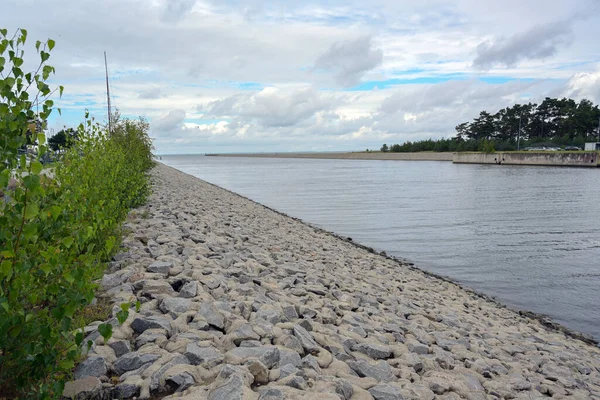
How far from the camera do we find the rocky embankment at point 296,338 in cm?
382

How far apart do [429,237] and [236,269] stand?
11406mm

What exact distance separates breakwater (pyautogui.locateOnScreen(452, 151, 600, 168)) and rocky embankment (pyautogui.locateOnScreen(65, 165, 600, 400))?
72.6 m

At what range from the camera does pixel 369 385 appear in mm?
4199

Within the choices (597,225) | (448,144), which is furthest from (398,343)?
(448,144)

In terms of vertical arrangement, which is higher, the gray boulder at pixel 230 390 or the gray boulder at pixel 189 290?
the gray boulder at pixel 189 290

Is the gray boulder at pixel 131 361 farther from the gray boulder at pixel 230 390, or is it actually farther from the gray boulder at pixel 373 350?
Answer: the gray boulder at pixel 373 350

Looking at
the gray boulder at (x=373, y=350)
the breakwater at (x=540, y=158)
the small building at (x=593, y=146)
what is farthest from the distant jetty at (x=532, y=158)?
the gray boulder at (x=373, y=350)

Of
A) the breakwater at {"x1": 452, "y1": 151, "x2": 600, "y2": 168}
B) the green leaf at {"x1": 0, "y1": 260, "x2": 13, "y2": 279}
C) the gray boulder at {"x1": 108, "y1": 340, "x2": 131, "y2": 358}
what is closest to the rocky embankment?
the gray boulder at {"x1": 108, "y1": 340, "x2": 131, "y2": 358}

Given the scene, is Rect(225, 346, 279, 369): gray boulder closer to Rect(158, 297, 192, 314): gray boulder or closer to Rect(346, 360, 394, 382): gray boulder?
Rect(346, 360, 394, 382): gray boulder

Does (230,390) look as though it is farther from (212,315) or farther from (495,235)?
(495,235)

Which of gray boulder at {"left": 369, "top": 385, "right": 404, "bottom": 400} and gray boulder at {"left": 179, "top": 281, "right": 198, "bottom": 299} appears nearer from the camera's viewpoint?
gray boulder at {"left": 369, "top": 385, "right": 404, "bottom": 400}

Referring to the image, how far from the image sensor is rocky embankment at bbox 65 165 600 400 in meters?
3.82

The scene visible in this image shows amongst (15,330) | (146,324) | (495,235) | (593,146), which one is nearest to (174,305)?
(146,324)

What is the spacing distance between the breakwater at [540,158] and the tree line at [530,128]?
3.54m
